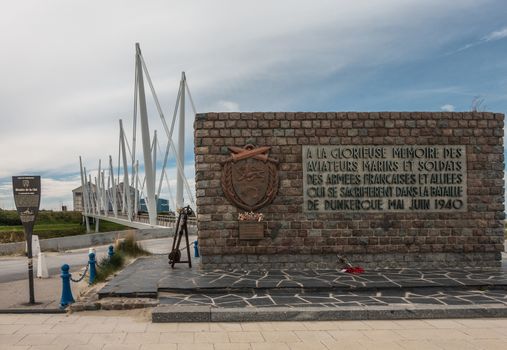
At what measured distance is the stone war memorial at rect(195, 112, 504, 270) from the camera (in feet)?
32.6

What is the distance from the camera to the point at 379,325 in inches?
255

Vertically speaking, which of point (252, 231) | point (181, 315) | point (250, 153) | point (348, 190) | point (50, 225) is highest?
point (250, 153)

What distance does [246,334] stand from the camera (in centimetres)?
607

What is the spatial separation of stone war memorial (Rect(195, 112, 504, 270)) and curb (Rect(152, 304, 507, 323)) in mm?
3052

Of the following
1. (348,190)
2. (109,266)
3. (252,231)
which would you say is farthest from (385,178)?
(109,266)

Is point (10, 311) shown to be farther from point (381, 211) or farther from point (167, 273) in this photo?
point (381, 211)

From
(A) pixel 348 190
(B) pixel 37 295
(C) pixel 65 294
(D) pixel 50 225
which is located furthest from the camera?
(D) pixel 50 225

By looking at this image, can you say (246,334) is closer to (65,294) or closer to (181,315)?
(181,315)

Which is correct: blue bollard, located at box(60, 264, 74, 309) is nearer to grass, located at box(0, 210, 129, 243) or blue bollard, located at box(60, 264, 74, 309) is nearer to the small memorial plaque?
the small memorial plaque

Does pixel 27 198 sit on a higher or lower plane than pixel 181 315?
higher

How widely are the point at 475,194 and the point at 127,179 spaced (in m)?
45.9

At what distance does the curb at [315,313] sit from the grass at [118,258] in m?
3.51

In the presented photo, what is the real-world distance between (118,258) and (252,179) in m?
4.24

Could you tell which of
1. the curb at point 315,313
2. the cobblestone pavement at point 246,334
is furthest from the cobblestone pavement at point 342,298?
the cobblestone pavement at point 246,334
